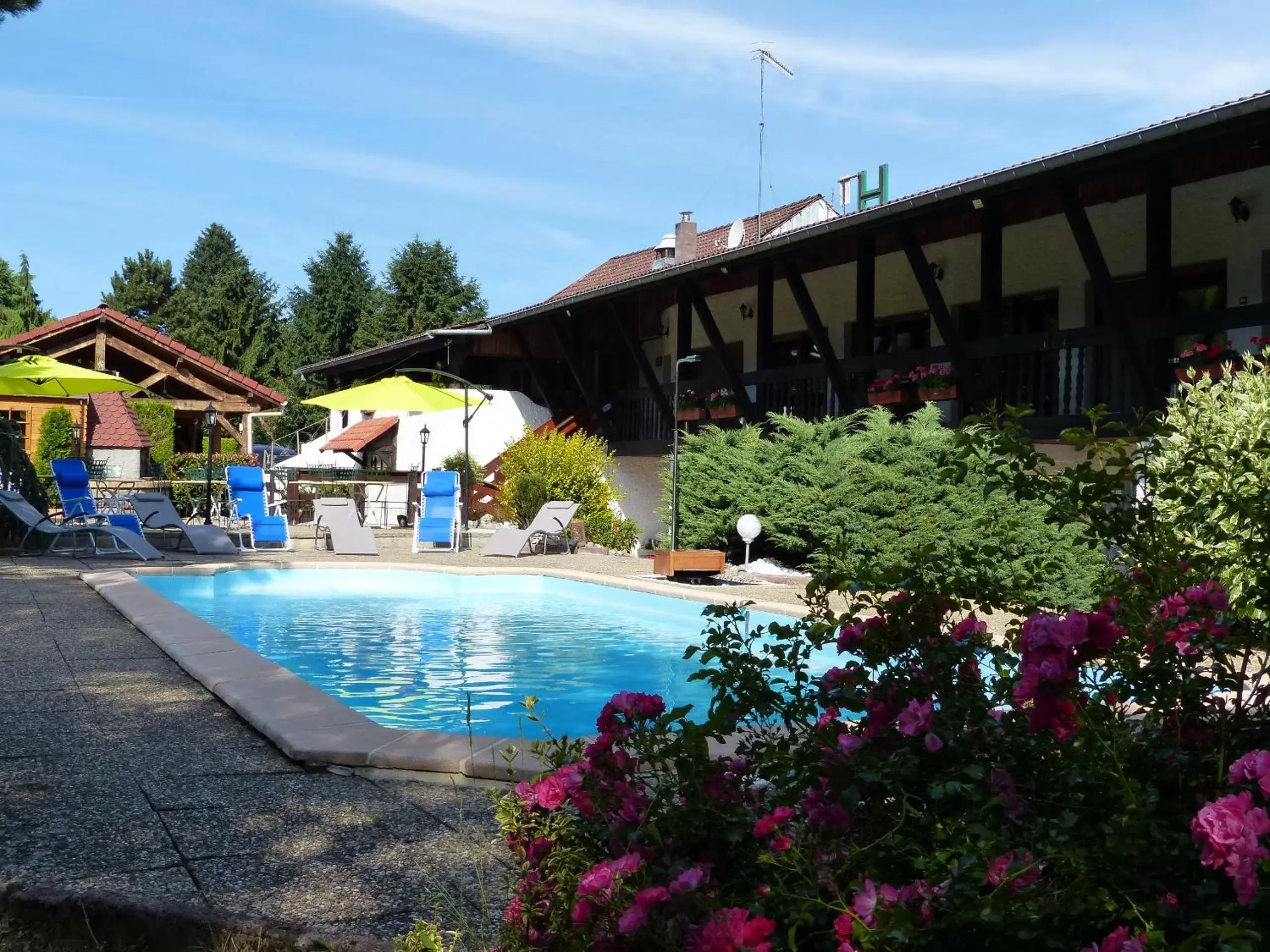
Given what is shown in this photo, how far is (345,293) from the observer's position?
5400 centimetres

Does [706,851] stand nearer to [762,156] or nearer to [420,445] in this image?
[762,156]

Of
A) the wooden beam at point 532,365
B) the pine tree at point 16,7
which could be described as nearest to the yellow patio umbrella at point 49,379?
the wooden beam at point 532,365

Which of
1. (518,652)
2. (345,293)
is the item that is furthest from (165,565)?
(345,293)

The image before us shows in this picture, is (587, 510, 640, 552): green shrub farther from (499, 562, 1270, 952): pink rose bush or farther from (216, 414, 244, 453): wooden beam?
(499, 562, 1270, 952): pink rose bush

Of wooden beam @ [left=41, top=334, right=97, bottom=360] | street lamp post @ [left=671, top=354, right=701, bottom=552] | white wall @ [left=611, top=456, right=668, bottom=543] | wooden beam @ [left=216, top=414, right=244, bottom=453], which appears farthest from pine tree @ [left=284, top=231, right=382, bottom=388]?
street lamp post @ [left=671, top=354, right=701, bottom=552]

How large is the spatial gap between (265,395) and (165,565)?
1400 centimetres

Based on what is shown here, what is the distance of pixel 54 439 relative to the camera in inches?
909

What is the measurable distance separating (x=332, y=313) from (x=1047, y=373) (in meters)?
45.5

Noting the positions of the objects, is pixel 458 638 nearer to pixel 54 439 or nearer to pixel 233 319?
pixel 54 439

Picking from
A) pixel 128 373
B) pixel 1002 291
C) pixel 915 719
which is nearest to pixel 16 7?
pixel 915 719

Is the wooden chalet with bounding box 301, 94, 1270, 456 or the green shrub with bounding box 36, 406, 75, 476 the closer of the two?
the wooden chalet with bounding box 301, 94, 1270, 456

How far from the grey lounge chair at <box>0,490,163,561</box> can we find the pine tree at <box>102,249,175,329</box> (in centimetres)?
4794

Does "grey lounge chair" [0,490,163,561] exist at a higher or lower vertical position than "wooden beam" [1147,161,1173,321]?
lower

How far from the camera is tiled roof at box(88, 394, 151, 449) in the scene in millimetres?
25547
